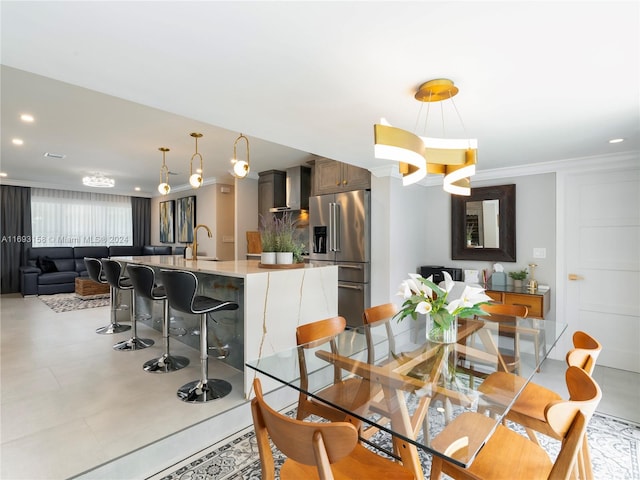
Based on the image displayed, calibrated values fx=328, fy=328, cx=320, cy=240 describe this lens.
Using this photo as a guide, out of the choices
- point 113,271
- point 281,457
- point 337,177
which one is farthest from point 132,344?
point 337,177

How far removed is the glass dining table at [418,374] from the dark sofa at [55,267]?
739 centimetres

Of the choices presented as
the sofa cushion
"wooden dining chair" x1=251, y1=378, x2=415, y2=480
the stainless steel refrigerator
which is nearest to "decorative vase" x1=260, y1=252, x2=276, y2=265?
the stainless steel refrigerator

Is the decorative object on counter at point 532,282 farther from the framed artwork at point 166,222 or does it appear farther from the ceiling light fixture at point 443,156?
the framed artwork at point 166,222

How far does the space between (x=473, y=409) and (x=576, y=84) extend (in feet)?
6.26

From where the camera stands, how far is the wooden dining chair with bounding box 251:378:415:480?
898mm

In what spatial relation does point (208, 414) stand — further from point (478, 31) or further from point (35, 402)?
point (478, 31)

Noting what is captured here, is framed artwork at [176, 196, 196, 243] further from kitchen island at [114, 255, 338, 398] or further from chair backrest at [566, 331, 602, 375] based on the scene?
chair backrest at [566, 331, 602, 375]

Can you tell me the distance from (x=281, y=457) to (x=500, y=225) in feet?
11.8

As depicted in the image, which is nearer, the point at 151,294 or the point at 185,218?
the point at 151,294

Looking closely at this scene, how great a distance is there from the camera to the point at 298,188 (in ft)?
18.2

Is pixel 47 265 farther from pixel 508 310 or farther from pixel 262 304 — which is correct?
pixel 508 310

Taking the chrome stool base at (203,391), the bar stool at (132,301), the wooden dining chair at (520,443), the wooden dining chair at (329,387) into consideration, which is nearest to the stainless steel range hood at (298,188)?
the bar stool at (132,301)

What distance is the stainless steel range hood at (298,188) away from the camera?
5539 mm

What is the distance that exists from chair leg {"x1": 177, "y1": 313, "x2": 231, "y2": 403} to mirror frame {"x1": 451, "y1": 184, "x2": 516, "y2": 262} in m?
3.33
